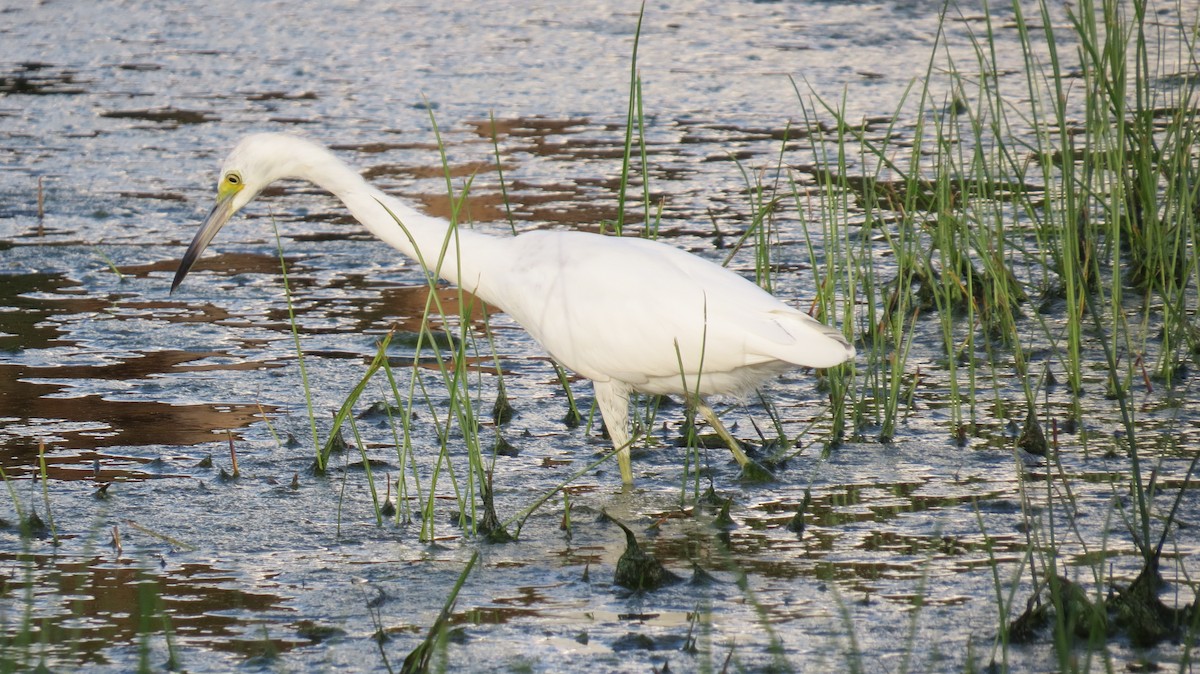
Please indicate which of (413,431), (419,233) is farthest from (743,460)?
(419,233)

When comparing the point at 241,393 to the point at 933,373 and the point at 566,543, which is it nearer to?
the point at 566,543

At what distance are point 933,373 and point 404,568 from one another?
7.45 feet

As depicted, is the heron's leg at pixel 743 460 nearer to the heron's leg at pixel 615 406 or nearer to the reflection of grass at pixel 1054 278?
the heron's leg at pixel 615 406

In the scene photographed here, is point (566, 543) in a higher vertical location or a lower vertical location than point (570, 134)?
lower

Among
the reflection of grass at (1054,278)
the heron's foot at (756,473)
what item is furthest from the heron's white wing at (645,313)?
the reflection of grass at (1054,278)

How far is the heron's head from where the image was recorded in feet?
15.8

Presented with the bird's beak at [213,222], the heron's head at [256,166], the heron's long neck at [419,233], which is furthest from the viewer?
the bird's beak at [213,222]

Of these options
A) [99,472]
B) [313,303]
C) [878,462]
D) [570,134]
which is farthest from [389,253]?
[878,462]

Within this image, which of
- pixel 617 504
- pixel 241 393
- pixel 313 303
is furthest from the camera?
pixel 313 303

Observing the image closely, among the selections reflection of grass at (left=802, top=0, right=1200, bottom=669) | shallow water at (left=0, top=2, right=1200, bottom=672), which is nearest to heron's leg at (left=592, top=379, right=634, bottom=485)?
shallow water at (left=0, top=2, right=1200, bottom=672)

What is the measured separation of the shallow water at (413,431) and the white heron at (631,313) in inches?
11.6

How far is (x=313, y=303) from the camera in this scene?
6.17m

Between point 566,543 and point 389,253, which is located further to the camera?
point 389,253

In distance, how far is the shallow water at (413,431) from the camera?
330cm
